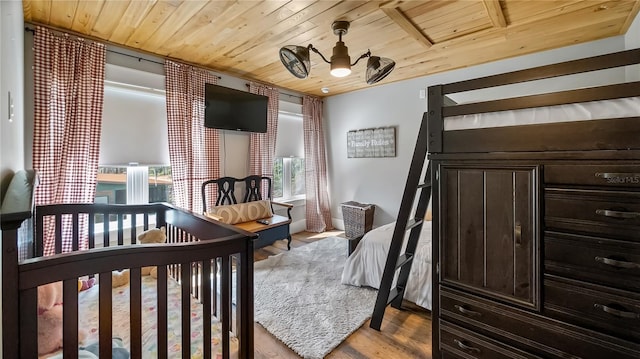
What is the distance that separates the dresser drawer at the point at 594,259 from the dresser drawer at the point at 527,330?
8.7 inches

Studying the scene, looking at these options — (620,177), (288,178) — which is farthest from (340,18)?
(288,178)

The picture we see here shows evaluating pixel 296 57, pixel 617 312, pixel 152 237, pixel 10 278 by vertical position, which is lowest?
pixel 617 312

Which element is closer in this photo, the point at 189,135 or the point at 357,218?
the point at 189,135

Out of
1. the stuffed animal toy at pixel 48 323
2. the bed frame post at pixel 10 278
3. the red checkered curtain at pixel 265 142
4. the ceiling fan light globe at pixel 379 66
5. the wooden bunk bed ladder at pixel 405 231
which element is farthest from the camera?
the red checkered curtain at pixel 265 142

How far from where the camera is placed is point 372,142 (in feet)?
15.1

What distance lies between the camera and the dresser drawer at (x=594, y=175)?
102 centimetres

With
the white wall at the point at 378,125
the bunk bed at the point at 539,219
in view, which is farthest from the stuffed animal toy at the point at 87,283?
the white wall at the point at 378,125

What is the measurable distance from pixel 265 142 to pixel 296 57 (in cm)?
205

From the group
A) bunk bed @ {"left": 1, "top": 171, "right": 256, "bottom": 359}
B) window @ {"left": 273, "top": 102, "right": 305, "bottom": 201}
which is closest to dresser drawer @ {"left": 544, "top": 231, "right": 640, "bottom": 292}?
bunk bed @ {"left": 1, "top": 171, "right": 256, "bottom": 359}

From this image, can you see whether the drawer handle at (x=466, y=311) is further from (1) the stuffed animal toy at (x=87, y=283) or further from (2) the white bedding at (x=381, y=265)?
(1) the stuffed animal toy at (x=87, y=283)

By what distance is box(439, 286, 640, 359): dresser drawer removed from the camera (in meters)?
1.10

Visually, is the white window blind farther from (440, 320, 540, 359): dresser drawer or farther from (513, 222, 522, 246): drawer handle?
(513, 222, 522, 246): drawer handle

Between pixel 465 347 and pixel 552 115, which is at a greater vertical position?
pixel 552 115

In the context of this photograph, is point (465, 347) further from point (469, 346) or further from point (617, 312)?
point (617, 312)
